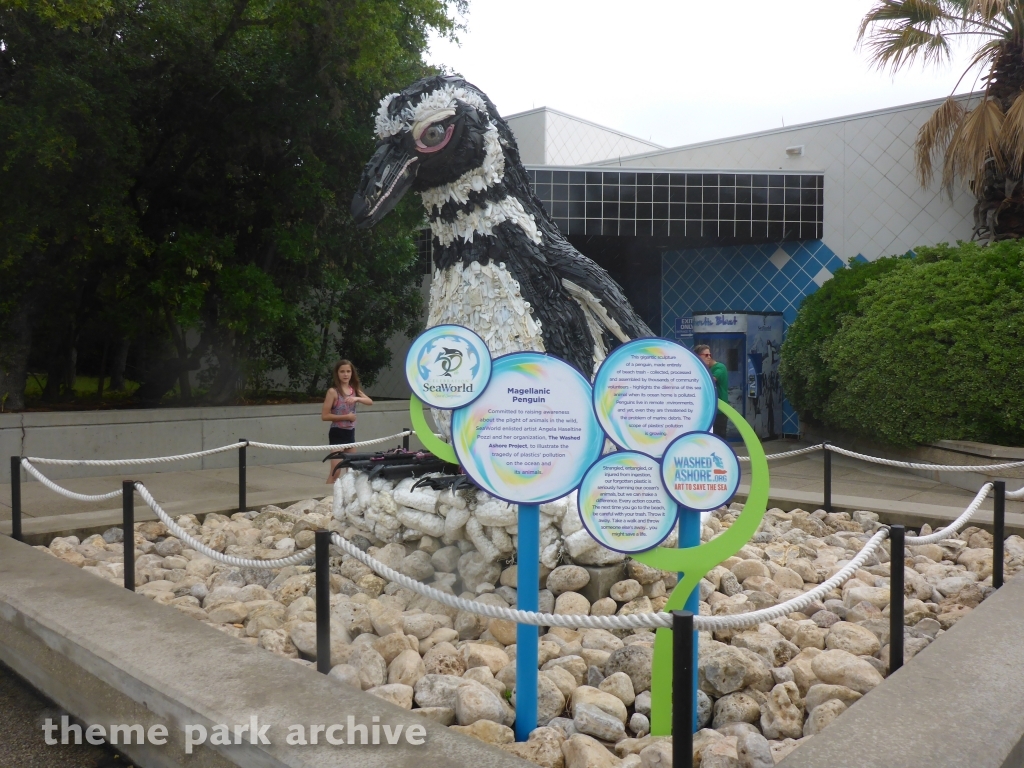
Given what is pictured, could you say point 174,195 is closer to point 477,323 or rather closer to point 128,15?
point 128,15

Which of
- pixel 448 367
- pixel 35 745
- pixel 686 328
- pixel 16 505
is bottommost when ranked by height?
pixel 35 745

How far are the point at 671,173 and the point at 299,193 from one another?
6.21m

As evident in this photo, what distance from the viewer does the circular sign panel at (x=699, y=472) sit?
297cm

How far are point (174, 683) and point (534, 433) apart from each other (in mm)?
1581

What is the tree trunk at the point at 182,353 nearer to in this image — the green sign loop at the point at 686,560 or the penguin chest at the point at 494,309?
the penguin chest at the point at 494,309

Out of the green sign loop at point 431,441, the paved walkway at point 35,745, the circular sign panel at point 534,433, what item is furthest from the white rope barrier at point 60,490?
the circular sign panel at point 534,433

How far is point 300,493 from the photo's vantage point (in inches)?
291

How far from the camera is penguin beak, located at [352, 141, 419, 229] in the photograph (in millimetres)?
4840

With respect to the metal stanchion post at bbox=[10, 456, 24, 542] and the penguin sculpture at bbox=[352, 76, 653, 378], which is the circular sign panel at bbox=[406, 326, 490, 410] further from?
the metal stanchion post at bbox=[10, 456, 24, 542]

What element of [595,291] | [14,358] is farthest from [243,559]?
[14,358]

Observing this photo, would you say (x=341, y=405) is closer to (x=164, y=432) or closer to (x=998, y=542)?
(x=164, y=432)

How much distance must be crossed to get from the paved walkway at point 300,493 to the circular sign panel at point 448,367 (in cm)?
382

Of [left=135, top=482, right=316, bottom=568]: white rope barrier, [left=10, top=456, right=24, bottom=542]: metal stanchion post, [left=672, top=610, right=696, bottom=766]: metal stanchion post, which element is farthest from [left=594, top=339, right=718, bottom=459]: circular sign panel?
[left=10, top=456, right=24, bottom=542]: metal stanchion post

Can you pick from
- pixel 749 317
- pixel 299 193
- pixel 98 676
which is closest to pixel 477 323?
pixel 98 676
